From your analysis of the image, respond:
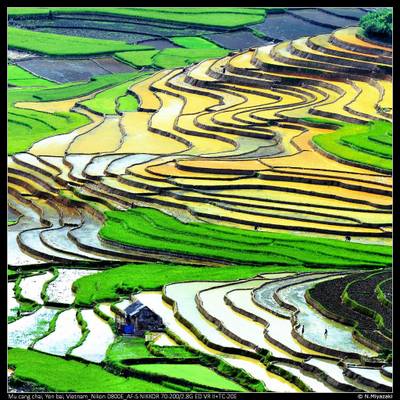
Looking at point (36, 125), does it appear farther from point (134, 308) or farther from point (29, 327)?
point (134, 308)

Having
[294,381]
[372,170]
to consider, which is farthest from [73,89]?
[294,381]

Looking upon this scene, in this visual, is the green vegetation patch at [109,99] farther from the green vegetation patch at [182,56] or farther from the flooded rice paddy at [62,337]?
the flooded rice paddy at [62,337]

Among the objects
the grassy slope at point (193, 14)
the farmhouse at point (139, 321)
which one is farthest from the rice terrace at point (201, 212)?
the grassy slope at point (193, 14)

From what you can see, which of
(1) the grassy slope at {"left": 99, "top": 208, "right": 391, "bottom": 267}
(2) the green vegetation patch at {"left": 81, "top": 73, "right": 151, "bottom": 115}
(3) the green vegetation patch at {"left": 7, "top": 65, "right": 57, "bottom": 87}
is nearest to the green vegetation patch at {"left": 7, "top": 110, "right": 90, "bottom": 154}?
(2) the green vegetation patch at {"left": 81, "top": 73, "right": 151, "bottom": 115}

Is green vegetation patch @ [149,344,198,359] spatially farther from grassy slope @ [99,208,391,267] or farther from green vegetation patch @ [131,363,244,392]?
grassy slope @ [99,208,391,267]

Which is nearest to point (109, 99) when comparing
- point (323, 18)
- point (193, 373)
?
point (323, 18)
